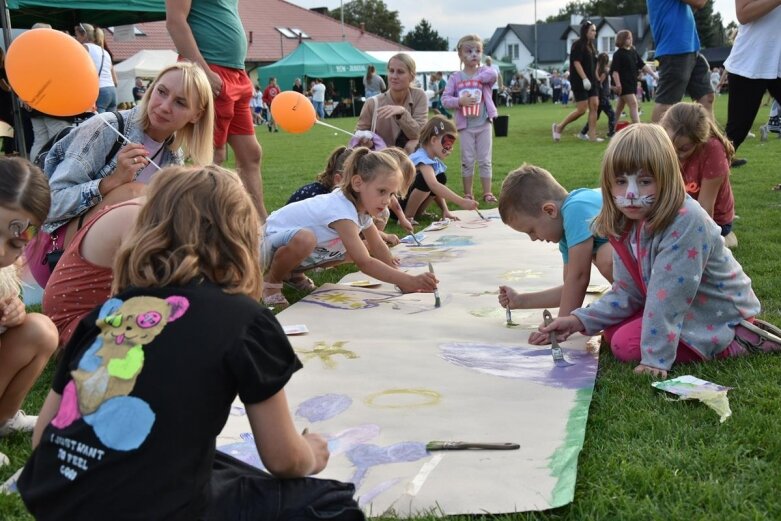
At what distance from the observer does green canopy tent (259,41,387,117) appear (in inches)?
1190

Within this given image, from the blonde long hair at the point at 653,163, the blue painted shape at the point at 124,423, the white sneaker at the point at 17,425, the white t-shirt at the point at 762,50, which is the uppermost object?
the white t-shirt at the point at 762,50

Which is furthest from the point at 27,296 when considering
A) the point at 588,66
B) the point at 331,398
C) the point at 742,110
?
the point at 588,66

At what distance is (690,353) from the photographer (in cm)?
257

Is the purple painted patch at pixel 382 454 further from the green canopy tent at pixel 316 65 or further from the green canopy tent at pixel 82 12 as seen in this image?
the green canopy tent at pixel 316 65

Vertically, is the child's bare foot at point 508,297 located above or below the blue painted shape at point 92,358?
below

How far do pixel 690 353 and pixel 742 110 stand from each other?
8.78 feet

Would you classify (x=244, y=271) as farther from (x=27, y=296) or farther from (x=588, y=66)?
(x=588, y=66)

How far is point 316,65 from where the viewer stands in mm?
30312

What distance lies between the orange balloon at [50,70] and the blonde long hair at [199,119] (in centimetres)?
25

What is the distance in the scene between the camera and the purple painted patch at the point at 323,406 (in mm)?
2320

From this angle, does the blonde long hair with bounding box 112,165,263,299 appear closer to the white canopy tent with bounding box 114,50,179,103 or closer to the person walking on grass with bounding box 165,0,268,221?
the person walking on grass with bounding box 165,0,268,221

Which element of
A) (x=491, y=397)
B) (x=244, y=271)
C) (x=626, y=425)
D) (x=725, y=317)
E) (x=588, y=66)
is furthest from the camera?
(x=588, y=66)

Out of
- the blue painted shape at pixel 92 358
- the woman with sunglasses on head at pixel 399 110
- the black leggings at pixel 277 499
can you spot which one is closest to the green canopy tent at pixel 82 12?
the woman with sunglasses on head at pixel 399 110

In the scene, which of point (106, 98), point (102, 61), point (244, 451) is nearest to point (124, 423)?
point (244, 451)
